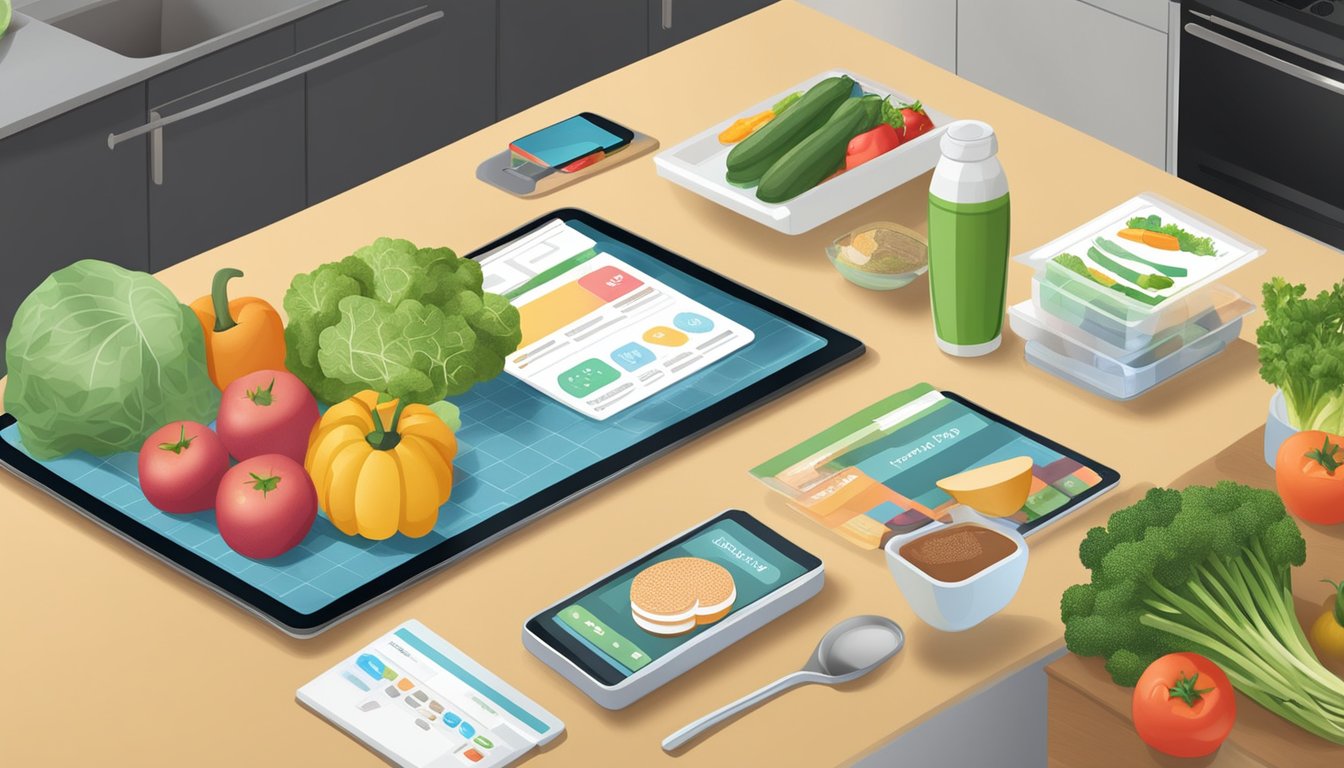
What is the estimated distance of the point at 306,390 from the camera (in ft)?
7.59

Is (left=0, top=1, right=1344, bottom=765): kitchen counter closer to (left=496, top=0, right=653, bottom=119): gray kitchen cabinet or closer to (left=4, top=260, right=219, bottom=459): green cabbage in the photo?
(left=4, top=260, right=219, bottom=459): green cabbage

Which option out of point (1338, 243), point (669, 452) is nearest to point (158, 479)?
point (669, 452)

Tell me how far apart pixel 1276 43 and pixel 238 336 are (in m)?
1.98

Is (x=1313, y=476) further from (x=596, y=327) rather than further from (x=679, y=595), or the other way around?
(x=596, y=327)

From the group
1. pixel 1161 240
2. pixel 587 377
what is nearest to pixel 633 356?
pixel 587 377

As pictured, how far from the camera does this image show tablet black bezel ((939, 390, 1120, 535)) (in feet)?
7.42

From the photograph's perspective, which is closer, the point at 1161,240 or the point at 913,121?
the point at 1161,240

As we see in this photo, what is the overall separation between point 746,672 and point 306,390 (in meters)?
0.57

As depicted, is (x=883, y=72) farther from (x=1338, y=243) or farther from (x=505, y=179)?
(x=1338, y=243)

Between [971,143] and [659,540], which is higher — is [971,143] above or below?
above

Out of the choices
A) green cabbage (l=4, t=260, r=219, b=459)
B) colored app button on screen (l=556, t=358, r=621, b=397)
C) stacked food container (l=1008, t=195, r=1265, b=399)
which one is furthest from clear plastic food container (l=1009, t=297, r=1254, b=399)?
green cabbage (l=4, t=260, r=219, b=459)

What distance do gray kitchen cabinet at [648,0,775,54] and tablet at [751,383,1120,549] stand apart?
203 cm

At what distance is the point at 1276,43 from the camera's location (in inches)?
143

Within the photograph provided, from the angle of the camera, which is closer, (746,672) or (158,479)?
(746,672)
